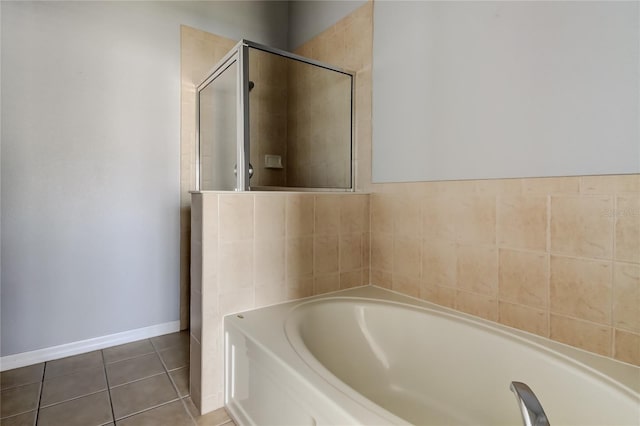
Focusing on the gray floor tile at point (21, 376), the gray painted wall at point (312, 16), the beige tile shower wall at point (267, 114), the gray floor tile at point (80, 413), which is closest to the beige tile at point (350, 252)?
the beige tile shower wall at point (267, 114)

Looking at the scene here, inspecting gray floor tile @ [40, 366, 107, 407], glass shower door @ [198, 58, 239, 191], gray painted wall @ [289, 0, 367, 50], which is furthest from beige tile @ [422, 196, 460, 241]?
gray floor tile @ [40, 366, 107, 407]

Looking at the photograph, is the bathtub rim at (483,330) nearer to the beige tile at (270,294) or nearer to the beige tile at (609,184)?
the beige tile at (270,294)


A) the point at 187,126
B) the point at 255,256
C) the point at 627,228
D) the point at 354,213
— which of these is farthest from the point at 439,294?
the point at 187,126

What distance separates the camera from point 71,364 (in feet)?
6.03

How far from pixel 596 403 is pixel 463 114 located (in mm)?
1142

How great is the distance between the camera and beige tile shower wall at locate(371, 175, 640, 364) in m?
1.04

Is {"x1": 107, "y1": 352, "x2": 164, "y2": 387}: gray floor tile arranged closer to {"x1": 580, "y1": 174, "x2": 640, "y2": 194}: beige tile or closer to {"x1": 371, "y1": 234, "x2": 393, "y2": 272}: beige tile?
{"x1": 371, "y1": 234, "x2": 393, "y2": 272}: beige tile

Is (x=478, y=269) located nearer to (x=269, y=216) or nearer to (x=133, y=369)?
(x=269, y=216)

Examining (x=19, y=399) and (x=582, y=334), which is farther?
(x=19, y=399)

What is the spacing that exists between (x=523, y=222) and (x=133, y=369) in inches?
81.4

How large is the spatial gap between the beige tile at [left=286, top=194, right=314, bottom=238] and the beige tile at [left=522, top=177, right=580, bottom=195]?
37.8 inches

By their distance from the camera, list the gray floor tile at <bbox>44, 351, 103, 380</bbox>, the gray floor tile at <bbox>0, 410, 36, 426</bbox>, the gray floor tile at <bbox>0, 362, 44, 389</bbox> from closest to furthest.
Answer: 1. the gray floor tile at <bbox>0, 410, 36, 426</bbox>
2. the gray floor tile at <bbox>0, 362, 44, 389</bbox>
3. the gray floor tile at <bbox>44, 351, 103, 380</bbox>

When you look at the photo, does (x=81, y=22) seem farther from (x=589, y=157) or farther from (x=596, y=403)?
(x=596, y=403)

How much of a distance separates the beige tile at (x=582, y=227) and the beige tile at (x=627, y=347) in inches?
9.9
